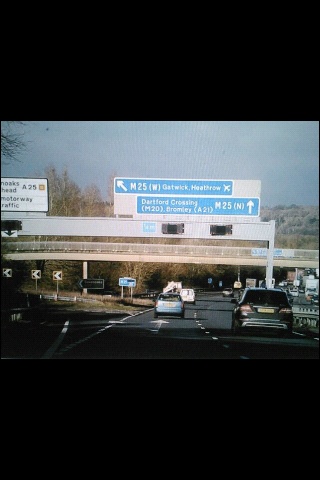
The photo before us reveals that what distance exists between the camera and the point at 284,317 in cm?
677

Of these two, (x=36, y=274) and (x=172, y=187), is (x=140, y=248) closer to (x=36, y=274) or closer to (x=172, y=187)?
(x=172, y=187)

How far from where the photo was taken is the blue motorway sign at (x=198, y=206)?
6086 millimetres

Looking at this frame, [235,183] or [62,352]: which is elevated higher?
[235,183]

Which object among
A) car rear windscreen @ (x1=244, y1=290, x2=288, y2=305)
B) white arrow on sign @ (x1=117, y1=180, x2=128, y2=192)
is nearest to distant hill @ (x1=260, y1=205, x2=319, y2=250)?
car rear windscreen @ (x1=244, y1=290, x2=288, y2=305)

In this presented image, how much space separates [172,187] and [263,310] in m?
2.01

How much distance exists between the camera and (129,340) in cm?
603

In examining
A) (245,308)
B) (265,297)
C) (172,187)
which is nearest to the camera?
(172,187)

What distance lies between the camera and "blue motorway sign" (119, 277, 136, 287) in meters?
6.33

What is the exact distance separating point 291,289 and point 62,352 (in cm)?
274

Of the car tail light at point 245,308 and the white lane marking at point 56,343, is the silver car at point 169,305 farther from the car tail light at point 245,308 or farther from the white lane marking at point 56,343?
the white lane marking at point 56,343

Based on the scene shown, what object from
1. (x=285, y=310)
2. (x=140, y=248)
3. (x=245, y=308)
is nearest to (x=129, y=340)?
(x=140, y=248)

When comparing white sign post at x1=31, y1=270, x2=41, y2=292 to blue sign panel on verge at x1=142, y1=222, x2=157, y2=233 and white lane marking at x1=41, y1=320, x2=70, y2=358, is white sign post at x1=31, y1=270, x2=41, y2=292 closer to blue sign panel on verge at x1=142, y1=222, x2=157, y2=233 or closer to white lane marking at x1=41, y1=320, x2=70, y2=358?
white lane marking at x1=41, y1=320, x2=70, y2=358
